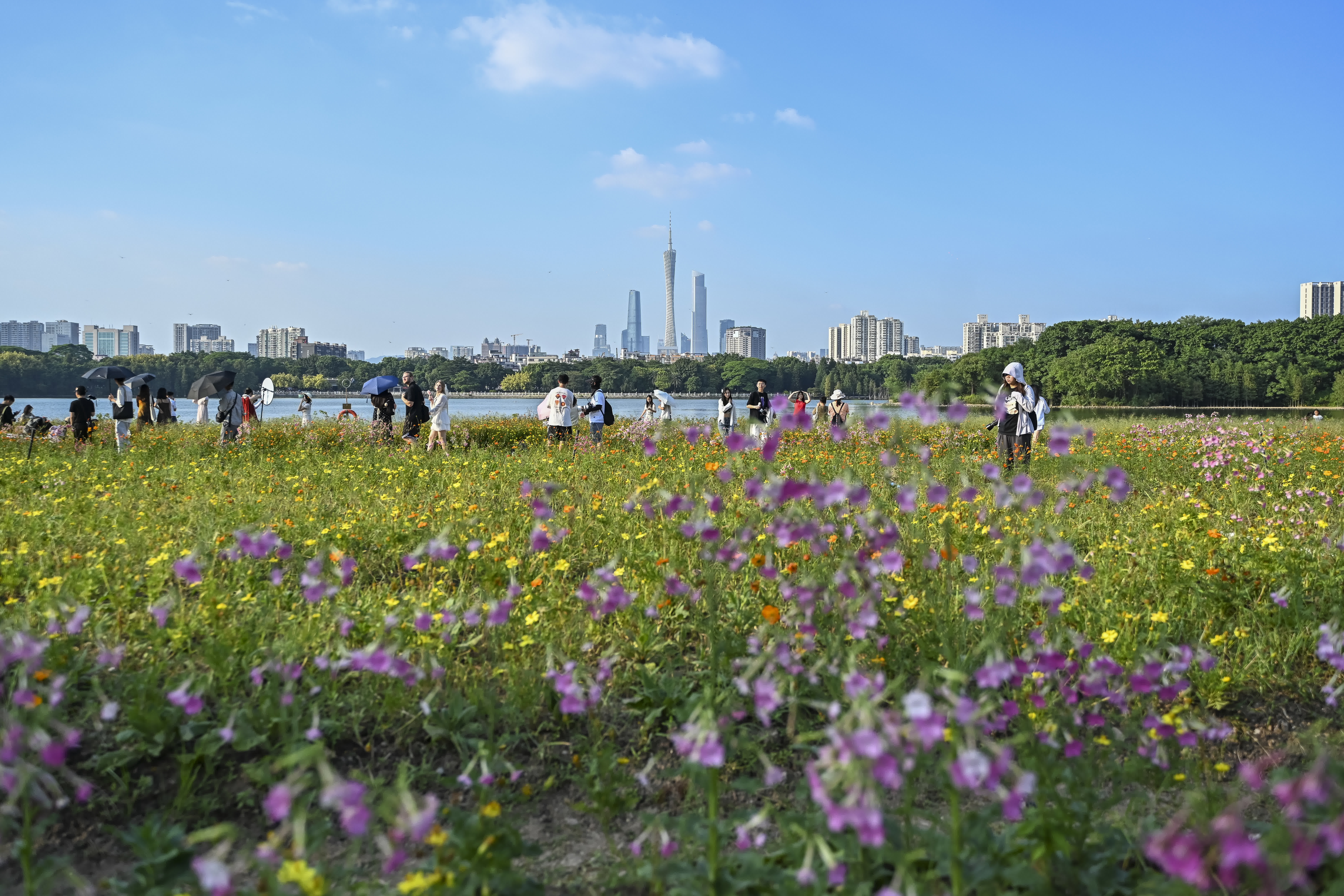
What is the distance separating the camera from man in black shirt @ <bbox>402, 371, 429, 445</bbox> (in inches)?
630

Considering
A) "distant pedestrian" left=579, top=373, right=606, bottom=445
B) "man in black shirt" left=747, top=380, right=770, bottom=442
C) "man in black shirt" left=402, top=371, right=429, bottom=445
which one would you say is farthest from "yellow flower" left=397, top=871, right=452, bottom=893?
"man in black shirt" left=402, top=371, right=429, bottom=445

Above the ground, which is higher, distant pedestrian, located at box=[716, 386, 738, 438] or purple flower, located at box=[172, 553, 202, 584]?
distant pedestrian, located at box=[716, 386, 738, 438]

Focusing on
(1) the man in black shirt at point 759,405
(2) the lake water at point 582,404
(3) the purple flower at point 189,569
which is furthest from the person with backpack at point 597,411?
(3) the purple flower at point 189,569

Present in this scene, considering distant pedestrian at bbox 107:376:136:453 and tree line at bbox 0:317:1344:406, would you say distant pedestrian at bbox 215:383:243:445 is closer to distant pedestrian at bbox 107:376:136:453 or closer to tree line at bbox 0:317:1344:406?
distant pedestrian at bbox 107:376:136:453

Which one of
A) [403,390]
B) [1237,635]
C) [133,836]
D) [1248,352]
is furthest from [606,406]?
[1248,352]

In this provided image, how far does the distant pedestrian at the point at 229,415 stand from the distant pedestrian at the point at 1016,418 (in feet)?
41.7

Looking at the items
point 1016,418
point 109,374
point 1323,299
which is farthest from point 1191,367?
point 1323,299

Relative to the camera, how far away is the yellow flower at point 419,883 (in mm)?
2053

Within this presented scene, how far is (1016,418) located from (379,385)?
15003 mm

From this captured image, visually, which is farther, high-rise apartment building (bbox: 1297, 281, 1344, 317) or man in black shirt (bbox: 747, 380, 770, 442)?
high-rise apartment building (bbox: 1297, 281, 1344, 317)

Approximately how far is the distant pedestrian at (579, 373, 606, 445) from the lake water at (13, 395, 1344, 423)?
154cm

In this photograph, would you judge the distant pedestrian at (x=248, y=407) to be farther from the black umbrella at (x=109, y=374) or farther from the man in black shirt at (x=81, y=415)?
the man in black shirt at (x=81, y=415)

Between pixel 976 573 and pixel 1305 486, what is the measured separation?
498 centimetres

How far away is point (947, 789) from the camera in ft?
Answer: 6.64
